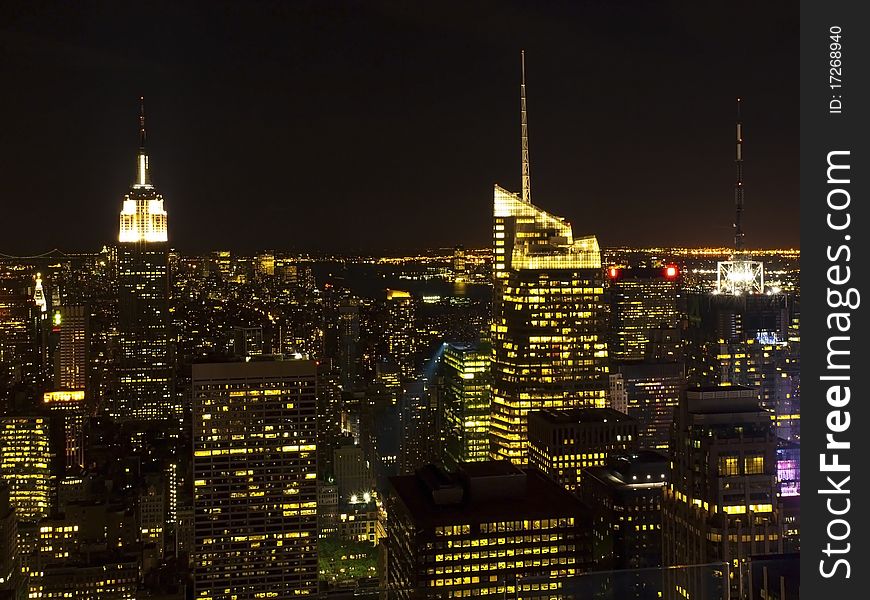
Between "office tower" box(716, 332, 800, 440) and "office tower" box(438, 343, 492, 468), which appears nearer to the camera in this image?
"office tower" box(716, 332, 800, 440)

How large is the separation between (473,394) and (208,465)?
4.66m

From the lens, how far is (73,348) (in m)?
15.2

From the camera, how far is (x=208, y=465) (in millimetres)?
11758

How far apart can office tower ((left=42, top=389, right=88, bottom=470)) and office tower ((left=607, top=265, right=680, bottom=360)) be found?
28.6 feet

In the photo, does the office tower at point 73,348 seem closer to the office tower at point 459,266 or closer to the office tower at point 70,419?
the office tower at point 70,419

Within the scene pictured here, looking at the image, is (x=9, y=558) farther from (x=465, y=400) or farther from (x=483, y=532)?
(x=465, y=400)

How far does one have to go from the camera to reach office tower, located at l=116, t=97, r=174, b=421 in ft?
49.0

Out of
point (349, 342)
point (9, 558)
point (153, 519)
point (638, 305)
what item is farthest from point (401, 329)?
point (9, 558)

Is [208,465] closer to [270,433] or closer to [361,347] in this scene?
[270,433]

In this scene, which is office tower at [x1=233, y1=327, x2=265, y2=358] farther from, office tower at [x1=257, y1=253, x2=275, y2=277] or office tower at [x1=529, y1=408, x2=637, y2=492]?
office tower at [x1=529, y1=408, x2=637, y2=492]

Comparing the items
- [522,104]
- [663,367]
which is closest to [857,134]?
[522,104]

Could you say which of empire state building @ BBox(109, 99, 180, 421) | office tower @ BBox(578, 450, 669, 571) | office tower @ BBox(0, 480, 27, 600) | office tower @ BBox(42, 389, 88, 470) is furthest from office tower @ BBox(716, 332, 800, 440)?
office tower @ BBox(42, 389, 88, 470)

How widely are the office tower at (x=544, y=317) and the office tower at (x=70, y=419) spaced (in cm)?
627

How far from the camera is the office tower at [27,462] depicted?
1285 cm
